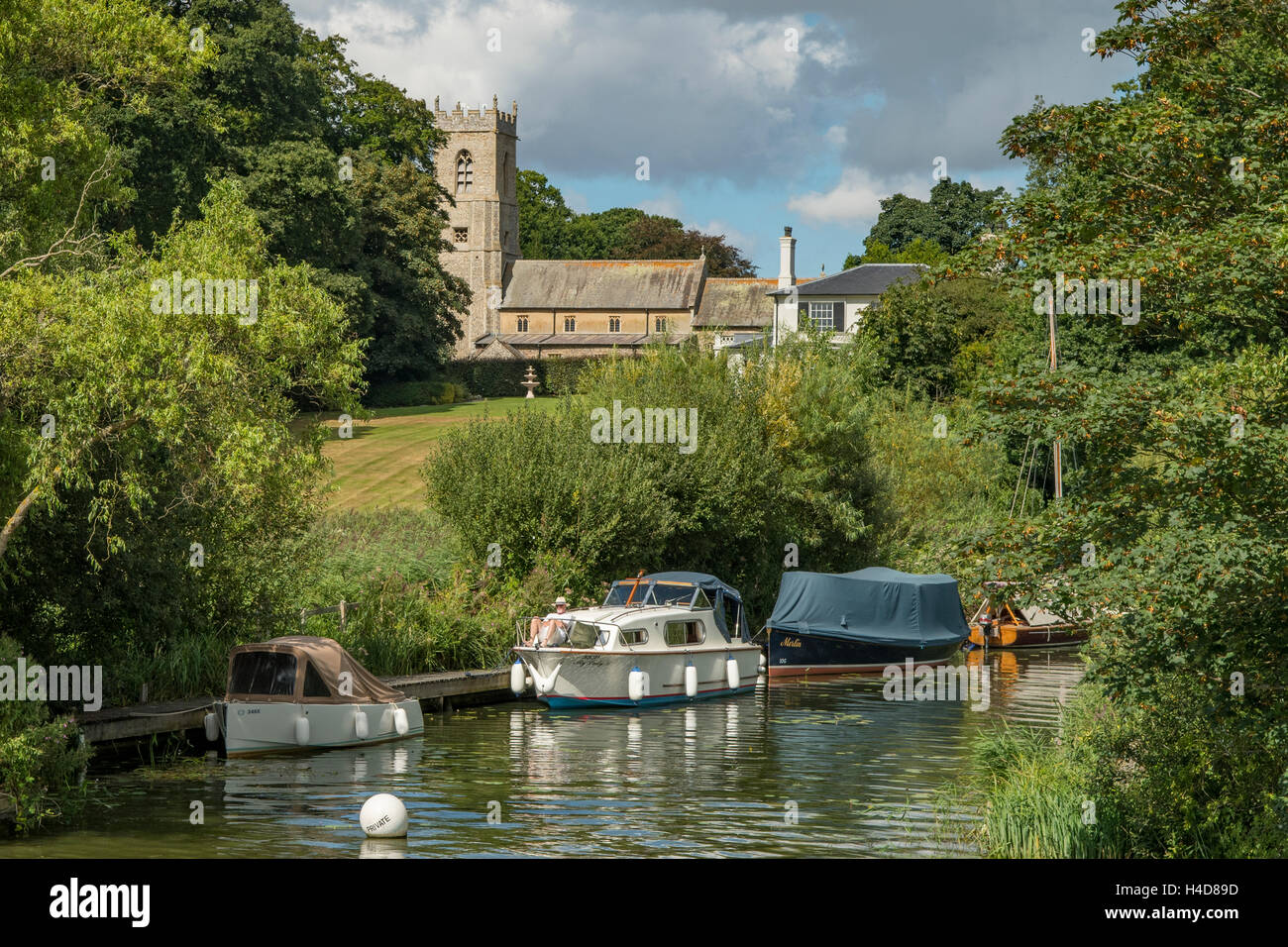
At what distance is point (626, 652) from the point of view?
30.2 metres

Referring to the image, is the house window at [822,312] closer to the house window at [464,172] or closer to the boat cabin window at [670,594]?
Answer: the boat cabin window at [670,594]

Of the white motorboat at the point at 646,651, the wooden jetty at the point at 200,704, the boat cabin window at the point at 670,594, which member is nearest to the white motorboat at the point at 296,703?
the wooden jetty at the point at 200,704

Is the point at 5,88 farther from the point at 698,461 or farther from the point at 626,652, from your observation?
the point at 698,461

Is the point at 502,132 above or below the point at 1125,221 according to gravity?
above

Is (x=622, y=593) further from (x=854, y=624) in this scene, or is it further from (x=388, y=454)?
(x=388, y=454)

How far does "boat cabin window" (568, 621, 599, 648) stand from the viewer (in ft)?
98.8

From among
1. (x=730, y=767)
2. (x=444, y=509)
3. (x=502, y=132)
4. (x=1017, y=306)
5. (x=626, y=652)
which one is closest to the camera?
(x=730, y=767)

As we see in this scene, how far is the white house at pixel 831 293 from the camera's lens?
74.9 m

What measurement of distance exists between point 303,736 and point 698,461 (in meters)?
16.4

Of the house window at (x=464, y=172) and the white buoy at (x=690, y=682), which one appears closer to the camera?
the white buoy at (x=690, y=682)

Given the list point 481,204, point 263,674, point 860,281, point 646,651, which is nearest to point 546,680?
point 646,651

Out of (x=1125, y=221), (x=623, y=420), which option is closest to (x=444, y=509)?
(x=623, y=420)

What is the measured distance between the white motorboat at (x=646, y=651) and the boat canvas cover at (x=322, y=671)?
16.4ft

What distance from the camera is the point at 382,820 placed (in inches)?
682
